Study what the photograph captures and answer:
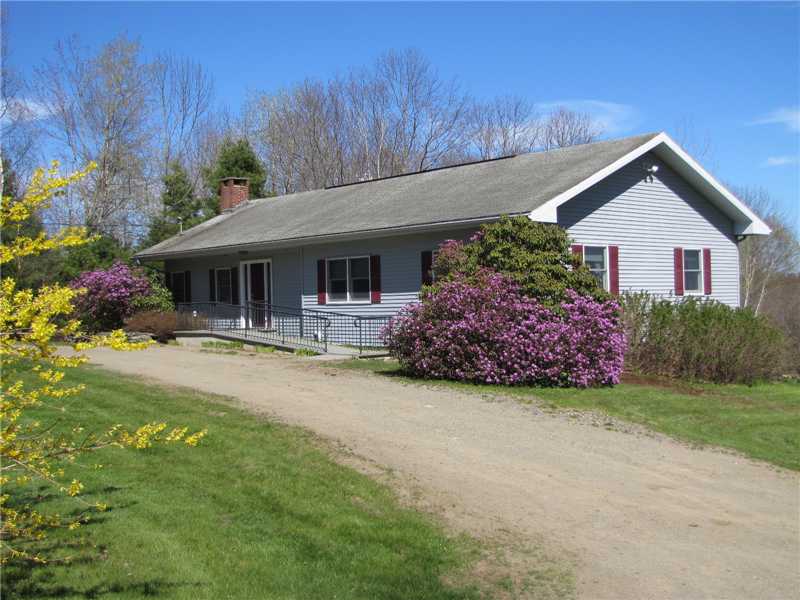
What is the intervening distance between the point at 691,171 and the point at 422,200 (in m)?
7.26

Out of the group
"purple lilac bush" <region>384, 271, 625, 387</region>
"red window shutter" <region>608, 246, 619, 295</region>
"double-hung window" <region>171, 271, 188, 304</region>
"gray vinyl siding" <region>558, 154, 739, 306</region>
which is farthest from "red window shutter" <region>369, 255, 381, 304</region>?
"double-hung window" <region>171, 271, 188, 304</region>

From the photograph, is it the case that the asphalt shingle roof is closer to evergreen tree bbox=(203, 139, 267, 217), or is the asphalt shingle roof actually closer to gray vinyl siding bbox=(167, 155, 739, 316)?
gray vinyl siding bbox=(167, 155, 739, 316)

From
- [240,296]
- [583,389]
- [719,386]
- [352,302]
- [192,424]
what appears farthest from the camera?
[240,296]

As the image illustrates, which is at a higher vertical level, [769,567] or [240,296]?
[240,296]

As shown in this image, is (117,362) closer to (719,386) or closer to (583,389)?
(583,389)

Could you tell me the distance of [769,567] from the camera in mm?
6082

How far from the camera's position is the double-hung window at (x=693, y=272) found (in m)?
23.3

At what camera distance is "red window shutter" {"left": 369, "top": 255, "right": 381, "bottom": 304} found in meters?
21.8

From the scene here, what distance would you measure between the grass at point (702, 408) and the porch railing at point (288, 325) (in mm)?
5273

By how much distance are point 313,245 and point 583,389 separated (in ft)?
37.4

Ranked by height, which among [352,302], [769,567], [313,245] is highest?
[313,245]

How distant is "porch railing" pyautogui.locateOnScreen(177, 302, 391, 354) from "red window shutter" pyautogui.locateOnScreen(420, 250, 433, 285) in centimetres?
133

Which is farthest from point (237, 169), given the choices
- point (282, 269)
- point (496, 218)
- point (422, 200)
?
point (496, 218)

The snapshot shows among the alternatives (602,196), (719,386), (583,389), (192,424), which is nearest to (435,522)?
(192,424)
